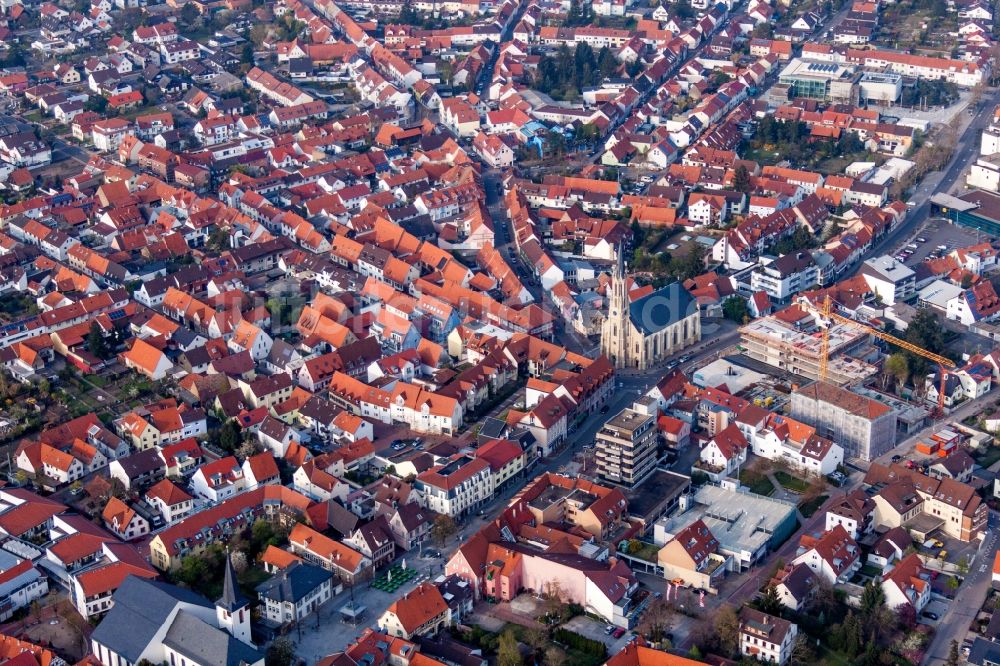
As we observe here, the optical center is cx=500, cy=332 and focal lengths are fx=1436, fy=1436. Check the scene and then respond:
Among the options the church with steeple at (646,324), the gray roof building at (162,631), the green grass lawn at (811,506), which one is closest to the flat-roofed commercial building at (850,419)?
the green grass lawn at (811,506)

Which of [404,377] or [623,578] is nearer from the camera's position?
[623,578]

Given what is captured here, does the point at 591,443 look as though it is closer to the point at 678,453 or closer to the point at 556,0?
the point at 678,453

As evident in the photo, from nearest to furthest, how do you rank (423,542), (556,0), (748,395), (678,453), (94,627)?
(94,627) → (423,542) → (678,453) → (748,395) → (556,0)

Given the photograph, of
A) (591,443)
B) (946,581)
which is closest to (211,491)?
(591,443)

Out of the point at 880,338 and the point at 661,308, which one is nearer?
the point at 880,338

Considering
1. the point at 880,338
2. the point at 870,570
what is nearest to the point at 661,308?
the point at 880,338

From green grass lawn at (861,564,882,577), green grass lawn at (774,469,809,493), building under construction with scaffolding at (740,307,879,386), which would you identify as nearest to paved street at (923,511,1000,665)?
green grass lawn at (861,564,882,577)

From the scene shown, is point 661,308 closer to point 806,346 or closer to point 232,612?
point 806,346
